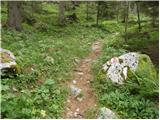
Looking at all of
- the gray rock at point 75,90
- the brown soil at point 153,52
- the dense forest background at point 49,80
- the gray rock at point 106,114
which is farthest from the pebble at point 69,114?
the brown soil at point 153,52

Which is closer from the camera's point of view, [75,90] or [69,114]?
[69,114]

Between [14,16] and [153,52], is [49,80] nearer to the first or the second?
[153,52]

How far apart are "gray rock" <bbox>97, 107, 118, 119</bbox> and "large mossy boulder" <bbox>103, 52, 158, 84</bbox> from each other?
1880mm

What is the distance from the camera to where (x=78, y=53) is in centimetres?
1653

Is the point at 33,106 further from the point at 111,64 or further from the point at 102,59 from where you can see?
the point at 102,59

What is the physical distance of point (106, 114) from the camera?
31.9ft

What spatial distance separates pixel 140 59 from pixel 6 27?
9.83 meters

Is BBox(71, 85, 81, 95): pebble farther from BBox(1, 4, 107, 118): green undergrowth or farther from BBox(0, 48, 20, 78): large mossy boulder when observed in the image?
BBox(0, 48, 20, 78): large mossy boulder

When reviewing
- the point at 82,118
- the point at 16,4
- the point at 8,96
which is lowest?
the point at 82,118

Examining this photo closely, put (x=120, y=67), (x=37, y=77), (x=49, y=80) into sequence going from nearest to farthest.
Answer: (x=49, y=80) → (x=37, y=77) → (x=120, y=67)

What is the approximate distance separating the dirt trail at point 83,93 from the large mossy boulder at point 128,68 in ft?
3.13

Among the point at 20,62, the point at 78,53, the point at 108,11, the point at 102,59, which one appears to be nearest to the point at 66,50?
the point at 78,53

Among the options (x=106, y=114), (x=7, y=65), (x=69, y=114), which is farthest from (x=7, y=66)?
(x=106, y=114)

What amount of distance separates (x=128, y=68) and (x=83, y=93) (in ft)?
6.67
